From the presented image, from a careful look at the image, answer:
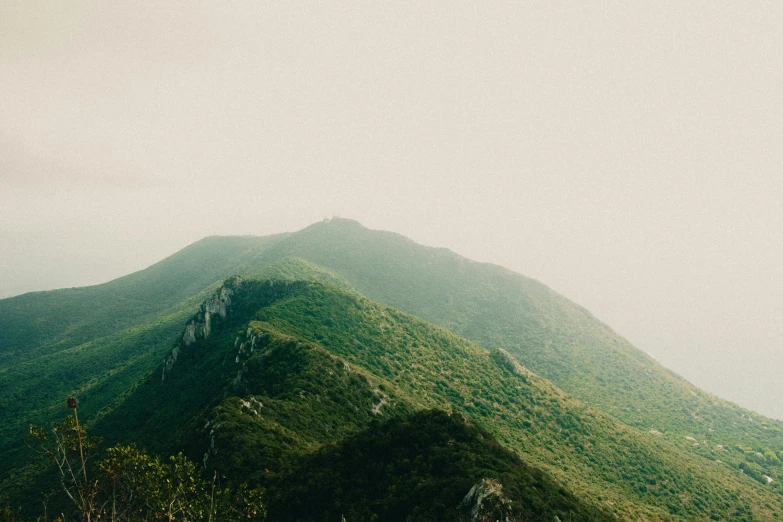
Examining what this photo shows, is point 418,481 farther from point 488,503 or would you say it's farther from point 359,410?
point 359,410

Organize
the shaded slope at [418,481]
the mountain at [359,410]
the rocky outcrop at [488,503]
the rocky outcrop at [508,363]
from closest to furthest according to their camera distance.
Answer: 1. the rocky outcrop at [488,503]
2. the shaded slope at [418,481]
3. the mountain at [359,410]
4. the rocky outcrop at [508,363]

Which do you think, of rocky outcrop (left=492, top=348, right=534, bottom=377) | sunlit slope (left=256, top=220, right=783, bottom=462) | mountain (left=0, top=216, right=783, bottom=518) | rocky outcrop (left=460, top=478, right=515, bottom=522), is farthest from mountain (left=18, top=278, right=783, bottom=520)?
sunlit slope (left=256, top=220, right=783, bottom=462)

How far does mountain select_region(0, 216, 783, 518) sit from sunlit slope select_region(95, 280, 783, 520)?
1.12 m

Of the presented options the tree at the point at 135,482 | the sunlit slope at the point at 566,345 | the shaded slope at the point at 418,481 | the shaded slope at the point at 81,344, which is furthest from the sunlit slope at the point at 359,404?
the shaded slope at the point at 81,344

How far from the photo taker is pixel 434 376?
78125mm

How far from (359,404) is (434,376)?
28365 mm

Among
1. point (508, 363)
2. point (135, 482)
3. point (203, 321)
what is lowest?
point (508, 363)

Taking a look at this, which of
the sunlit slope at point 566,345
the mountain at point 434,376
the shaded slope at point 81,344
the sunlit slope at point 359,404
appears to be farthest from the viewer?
the sunlit slope at point 566,345

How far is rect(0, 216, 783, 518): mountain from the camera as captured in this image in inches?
2837

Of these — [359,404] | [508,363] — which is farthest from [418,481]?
[508,363]

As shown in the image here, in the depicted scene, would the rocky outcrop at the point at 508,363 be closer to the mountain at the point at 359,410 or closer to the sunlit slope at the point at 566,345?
the mountain at the point at 359,410

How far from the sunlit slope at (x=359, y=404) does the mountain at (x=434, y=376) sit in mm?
1123

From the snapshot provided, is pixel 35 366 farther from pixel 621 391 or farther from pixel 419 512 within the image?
pixel 621 391

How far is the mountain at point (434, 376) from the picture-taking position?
72.1m
